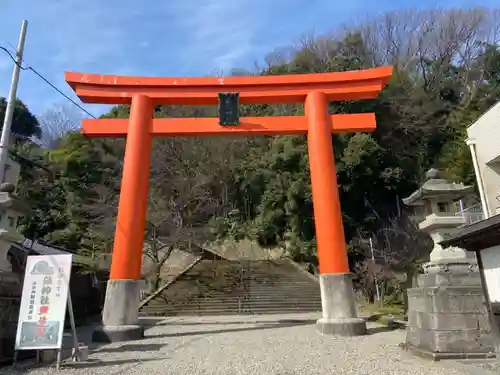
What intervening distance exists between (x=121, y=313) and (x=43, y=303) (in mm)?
3439

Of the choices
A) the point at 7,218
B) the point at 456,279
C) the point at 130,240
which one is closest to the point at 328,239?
the point at 456,279

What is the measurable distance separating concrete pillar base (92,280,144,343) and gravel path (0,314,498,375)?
1.69 feet

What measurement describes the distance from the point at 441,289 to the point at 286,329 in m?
4.96

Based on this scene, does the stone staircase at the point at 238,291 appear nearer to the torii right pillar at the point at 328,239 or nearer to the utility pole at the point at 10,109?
the torii right pillar at the point at 328,239

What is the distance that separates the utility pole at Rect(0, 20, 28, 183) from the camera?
7043 mm

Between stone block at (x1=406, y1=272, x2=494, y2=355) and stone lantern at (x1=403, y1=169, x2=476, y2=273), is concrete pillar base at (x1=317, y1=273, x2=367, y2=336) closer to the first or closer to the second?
stone block at (x1=406, y1=272, x2=494, y2=355)

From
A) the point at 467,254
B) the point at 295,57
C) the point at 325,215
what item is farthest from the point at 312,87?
the point at 295,57

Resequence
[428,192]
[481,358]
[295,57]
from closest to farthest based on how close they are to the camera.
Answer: [481,358] < [428,192] < [295,57]

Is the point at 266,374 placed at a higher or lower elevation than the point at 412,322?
lower

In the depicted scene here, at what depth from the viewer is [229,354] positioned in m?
6.89

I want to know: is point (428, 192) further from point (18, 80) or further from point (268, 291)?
point (268, 291)

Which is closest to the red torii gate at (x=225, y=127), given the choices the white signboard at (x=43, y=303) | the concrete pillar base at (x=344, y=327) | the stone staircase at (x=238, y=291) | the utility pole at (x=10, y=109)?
the concrete pillar base at (x=344, y=327)

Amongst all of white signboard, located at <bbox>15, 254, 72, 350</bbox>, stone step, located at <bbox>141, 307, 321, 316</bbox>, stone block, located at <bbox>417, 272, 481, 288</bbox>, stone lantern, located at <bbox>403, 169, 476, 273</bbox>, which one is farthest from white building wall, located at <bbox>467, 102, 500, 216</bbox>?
white signboard, located at <bbox>15, 254, 72, 350</bbox>

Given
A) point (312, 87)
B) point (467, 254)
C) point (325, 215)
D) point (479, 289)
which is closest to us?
point (479, 289)
